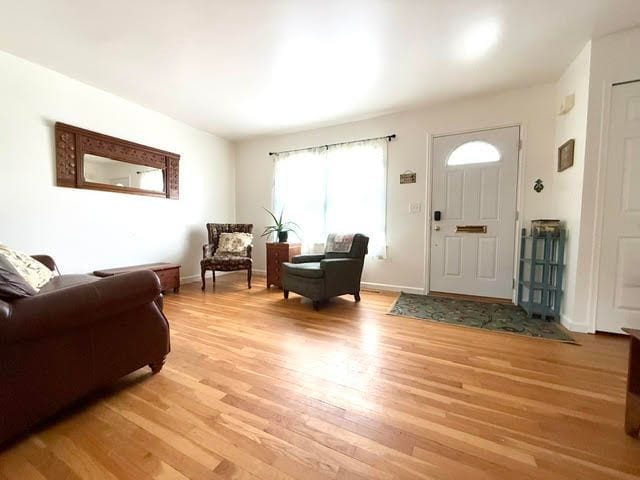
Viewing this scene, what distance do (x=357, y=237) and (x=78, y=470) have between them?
2658 mm

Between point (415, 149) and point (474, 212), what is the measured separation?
109 centimetres

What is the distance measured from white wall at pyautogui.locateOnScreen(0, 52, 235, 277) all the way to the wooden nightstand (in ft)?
4.47

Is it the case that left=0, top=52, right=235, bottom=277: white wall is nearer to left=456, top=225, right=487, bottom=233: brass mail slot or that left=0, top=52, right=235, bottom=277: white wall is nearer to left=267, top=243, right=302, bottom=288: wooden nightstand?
left=267, top=243, right=302, bottom=288: wooden nightstand

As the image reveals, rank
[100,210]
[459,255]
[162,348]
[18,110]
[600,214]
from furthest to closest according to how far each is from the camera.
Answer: [459,255] → [100,210] → [18,110] → [600,214] → [162,348]

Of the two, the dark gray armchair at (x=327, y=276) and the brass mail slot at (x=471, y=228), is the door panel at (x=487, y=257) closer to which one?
the brass mail slot at (x=471, y=228)

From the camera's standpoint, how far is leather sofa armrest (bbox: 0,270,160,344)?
0.98 metres

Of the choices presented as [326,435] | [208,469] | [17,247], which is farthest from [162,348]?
[17,247]

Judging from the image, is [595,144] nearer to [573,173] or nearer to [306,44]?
[573,173]

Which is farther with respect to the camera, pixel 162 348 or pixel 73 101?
pixel 73 101

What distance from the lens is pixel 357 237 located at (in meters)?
3.06

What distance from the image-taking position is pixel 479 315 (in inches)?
100

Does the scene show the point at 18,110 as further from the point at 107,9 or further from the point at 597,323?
the point at 597,323

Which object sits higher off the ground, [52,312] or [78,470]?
[52,312]

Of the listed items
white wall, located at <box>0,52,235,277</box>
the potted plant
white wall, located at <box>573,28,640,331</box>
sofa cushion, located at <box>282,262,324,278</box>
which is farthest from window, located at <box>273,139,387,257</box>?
white wall, located at <box>573,28,640,331</box>
